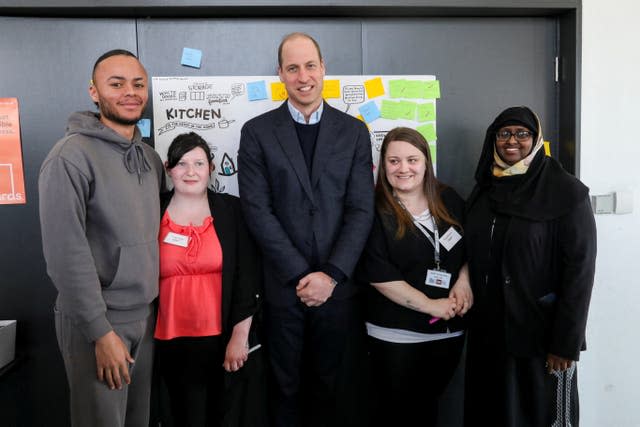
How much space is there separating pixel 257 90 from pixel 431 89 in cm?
86

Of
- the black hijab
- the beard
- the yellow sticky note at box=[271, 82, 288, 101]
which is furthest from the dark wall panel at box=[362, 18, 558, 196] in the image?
the beard

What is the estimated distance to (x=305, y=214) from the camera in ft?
5.86

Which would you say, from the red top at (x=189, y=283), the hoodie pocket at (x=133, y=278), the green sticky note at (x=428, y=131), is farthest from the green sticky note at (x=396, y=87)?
the hoodie pocket at (x=133, y=278)

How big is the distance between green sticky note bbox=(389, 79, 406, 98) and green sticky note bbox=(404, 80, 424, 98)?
21mm

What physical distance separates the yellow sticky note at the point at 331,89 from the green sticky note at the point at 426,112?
0.41m

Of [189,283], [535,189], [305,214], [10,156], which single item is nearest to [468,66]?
[535,189]

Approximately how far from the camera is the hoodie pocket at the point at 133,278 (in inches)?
60.6

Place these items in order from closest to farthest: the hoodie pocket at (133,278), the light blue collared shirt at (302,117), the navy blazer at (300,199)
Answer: the hoodie pocket at (133,278)
the navy blazer at (300,199)
the light blue collared shirt at (302,117)

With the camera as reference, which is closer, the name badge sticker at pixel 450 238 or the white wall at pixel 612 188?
the name badge sticker at pixel 450 238

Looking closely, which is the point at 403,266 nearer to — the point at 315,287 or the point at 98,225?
the point at 315,287

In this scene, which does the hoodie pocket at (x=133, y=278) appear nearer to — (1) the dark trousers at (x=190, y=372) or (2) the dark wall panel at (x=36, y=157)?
(1) the dark trousers at (x=190, y=372)

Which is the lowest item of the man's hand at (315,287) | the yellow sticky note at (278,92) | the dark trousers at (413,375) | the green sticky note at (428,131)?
the dark trousers at (413,375)

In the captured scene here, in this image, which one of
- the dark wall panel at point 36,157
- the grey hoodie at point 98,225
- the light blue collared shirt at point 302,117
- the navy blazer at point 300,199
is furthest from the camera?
the dark wall panel at point 36,157

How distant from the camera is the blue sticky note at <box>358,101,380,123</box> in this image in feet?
7.45
